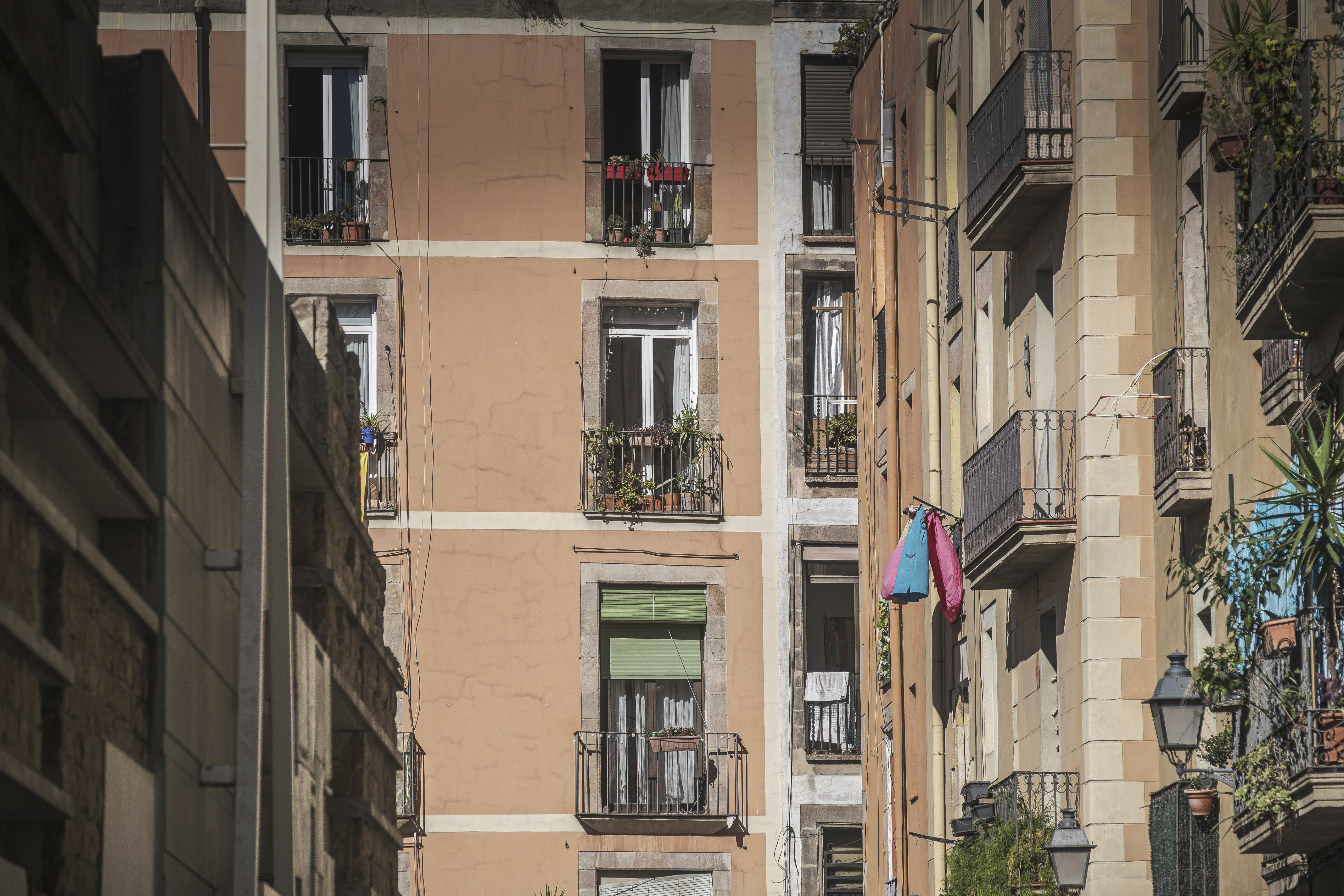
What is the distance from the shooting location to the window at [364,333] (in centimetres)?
3067

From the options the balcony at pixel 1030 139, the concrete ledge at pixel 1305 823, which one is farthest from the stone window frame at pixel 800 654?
the concrete ledge at pixel 1305 823

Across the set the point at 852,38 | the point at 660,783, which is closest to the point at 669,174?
the point at 852,38

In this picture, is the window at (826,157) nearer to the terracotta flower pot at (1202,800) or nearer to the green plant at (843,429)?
the green plant at (843,429)

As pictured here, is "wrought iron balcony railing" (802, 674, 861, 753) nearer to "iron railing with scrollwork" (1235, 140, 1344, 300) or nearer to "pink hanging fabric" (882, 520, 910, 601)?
"pink hanging fabric" (882, 520, 910, 601)

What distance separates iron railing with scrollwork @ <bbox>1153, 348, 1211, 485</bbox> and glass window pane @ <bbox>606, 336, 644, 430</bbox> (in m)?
12.5

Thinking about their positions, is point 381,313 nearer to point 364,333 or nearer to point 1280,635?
point 364,333

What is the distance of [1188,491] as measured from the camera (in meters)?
18.6

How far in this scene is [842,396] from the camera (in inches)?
1248

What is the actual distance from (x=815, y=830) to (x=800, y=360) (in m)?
6.46

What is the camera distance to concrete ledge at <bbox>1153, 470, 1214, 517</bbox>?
60.9 ft

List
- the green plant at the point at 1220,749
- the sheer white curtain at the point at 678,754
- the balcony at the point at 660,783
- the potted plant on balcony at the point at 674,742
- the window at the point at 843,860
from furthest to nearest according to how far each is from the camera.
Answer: the window at the point at 843,860
the potted plant on balcony at the point at 674,742
the sheer white curtain at the point at 678,754
the balcony at the point at 660,783
the green plant at the point at 1220,749

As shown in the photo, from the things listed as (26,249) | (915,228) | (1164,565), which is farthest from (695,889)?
(26,249)

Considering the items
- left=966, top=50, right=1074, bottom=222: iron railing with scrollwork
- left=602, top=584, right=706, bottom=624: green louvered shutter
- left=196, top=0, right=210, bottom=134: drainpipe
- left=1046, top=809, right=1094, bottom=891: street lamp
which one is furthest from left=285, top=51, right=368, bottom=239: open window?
left=1046, top=809, right=1094, bottom=891: street lamp

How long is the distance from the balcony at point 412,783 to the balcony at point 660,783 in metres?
2.00
